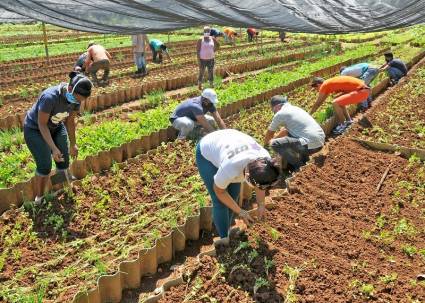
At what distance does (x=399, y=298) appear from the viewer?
359 centimetres

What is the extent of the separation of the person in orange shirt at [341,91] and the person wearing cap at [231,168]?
381 cm

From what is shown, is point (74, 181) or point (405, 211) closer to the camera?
point (405, 211)

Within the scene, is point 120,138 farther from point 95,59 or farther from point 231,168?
point 95,59

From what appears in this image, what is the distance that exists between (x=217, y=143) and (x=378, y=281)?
1763 millimetres

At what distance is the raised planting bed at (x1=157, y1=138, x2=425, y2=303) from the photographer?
11.9 ft

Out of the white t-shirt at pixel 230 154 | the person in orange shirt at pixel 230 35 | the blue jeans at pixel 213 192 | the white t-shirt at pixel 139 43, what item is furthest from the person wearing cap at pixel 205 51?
the person in orange shirt at pixel 230 35

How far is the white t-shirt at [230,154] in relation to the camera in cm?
341

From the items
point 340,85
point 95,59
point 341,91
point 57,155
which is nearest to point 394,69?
point 341,91

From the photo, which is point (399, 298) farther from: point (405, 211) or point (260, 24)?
point (260, 24)

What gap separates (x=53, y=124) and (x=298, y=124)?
10.1 ft

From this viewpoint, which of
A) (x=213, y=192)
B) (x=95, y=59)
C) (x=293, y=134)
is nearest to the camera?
(x=213, y=192)

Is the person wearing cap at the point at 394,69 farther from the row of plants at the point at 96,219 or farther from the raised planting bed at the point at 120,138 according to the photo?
the row of plants at the point at 96,219

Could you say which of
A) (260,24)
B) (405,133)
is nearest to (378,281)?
(260,24)

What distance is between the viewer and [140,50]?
12.4 metres
